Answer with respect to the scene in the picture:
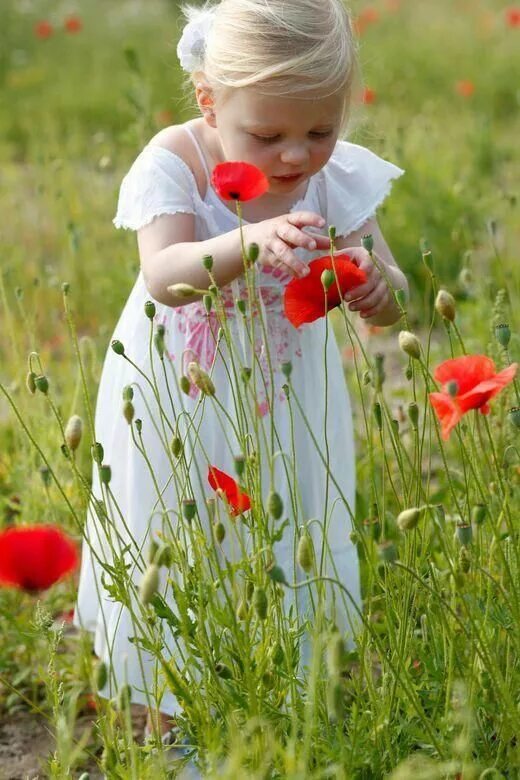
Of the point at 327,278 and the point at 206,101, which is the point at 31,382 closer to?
the point at 327,278

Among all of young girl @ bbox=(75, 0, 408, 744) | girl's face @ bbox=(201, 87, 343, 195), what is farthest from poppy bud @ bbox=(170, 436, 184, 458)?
girl's face @ bbox=(201, 87, 343, 195)

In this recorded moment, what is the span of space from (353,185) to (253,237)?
463 mm

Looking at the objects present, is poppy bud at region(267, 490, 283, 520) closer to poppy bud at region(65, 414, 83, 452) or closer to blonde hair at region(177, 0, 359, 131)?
poppy bud at region(65, 414, 83, 452)

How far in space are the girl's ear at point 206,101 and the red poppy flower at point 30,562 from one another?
0.85m

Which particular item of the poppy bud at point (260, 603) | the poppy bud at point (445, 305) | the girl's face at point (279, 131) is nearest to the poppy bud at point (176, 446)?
the poppy bud at point (260, 603)

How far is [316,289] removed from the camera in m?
1.57

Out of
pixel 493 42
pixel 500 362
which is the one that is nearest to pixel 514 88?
pixel 493 42

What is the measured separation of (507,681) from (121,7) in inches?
414

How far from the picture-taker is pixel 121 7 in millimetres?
11188

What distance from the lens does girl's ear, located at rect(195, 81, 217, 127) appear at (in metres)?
1.88

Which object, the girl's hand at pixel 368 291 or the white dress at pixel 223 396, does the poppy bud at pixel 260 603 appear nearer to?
the girl's hand at pixel 368 291

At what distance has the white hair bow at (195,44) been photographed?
1.93m

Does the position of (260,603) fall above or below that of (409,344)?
below

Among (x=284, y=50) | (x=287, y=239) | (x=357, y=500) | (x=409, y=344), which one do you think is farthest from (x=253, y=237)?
(x=357, y=500)
